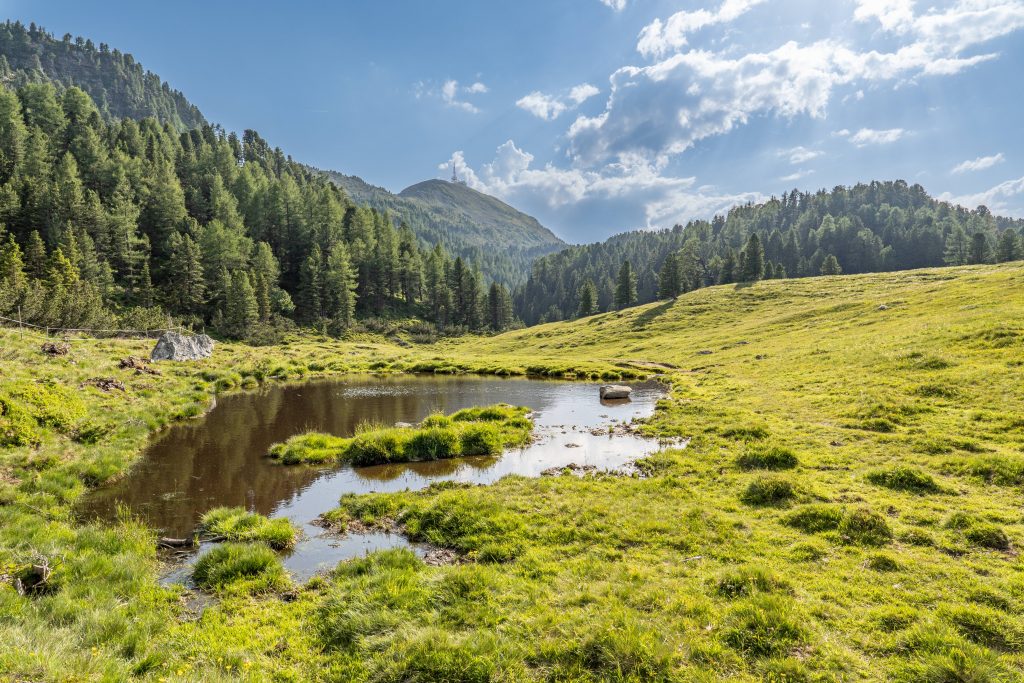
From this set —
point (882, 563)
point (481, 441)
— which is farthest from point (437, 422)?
point (882, 563)

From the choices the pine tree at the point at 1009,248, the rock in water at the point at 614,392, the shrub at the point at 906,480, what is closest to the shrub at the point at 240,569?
the shrub at the point at 906,480

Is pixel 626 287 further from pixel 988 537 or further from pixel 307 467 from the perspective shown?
pixel 988 537

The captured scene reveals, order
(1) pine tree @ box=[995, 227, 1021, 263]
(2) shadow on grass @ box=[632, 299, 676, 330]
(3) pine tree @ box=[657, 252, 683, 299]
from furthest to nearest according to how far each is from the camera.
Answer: (1) pine tree @ box=[995, 227, 1021, 263], (3) pine tree @ box=[657, 252, 683, 299], (2) shadow on grass @ box=[632, 299, 676, 330]

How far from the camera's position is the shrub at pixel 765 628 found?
25.5 ft

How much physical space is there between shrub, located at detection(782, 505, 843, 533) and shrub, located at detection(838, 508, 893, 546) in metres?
0.26

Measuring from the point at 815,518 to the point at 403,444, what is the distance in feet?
56.6

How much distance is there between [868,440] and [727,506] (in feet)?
35.9

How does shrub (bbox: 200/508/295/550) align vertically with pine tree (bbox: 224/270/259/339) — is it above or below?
below

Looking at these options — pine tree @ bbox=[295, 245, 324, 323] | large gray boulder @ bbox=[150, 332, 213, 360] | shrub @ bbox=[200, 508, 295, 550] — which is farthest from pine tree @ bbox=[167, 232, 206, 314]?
shrub @ bbox=[200, 508, 295, 550]

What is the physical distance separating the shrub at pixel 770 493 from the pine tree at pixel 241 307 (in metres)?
87.8

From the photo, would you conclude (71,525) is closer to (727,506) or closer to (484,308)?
(727,506)

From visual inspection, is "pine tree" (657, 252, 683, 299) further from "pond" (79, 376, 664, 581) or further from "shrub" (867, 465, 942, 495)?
"shrub" (867, 465, 942, 495)

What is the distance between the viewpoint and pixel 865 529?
12.0 m

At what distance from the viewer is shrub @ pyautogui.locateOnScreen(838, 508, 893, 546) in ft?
38.2
